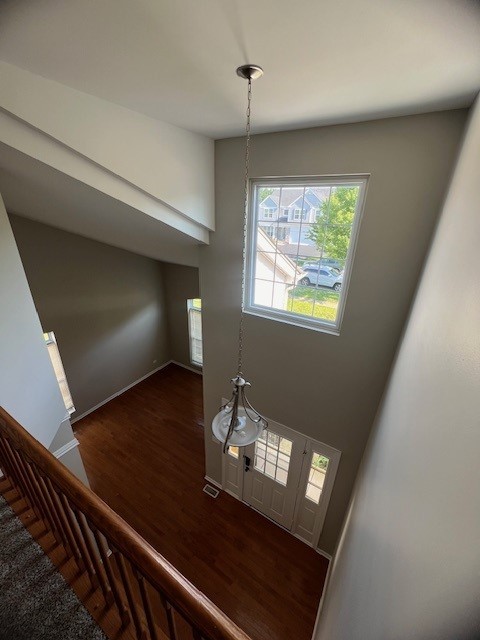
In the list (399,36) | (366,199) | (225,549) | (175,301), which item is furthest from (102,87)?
(175,301)

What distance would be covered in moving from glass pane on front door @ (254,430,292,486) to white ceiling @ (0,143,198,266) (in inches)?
96.3

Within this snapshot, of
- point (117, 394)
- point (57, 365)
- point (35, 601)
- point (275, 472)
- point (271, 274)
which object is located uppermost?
point (271, 274)

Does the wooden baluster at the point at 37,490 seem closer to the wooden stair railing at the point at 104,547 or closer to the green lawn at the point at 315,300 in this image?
the wooden stair railing at the point at 104,547

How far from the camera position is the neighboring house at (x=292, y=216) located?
8.73ft

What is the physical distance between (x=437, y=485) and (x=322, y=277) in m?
2.22

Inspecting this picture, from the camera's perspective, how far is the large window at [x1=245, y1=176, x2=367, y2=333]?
8.35ft

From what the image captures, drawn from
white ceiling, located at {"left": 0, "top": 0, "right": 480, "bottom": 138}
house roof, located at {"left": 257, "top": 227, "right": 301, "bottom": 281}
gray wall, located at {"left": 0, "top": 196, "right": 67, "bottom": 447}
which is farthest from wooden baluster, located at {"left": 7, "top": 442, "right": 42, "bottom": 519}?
house roof, located at {"left": 257, "top": 227, "right": 301, "bottom": 281}

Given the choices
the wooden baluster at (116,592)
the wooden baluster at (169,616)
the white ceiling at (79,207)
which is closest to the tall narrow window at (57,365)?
the white ceiling at (79,207)

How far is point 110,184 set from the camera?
2119 mm

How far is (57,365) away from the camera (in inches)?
207

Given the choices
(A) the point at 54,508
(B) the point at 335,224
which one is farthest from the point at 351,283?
(A) the point at 54,508

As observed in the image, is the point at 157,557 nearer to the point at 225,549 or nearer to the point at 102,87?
the point at 102,87

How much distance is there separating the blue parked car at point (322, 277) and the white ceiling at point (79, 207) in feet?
4.17

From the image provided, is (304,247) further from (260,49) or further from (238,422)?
(238,422)
